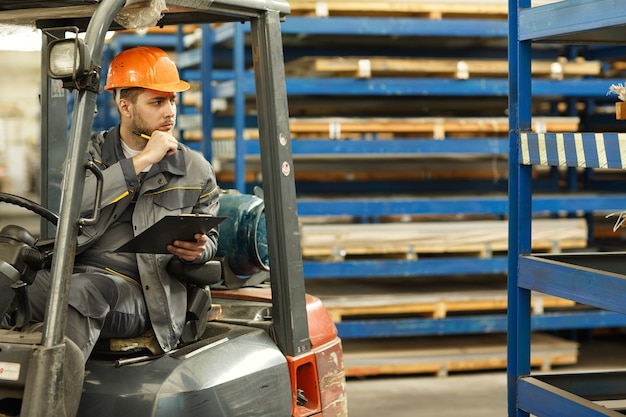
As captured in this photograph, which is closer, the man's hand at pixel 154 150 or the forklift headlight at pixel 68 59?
the forklift headlight at pixel 68 59

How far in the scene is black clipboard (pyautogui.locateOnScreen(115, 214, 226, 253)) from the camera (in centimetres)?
321

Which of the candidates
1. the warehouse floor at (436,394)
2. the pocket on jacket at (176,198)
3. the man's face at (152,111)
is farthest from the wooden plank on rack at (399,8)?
the pocket on jacket at (176,198)

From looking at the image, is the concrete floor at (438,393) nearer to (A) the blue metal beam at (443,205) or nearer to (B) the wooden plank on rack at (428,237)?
(B) the wooden plank on rack at (428,237)

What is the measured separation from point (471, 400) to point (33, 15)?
4.82 metres

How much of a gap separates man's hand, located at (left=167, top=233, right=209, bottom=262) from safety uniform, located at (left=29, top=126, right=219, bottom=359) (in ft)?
0.33

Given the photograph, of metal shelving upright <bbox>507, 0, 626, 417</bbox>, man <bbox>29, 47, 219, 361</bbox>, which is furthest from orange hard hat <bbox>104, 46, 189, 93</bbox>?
metal shelving upright <bbox>507, 0, 626, 417</bbox>

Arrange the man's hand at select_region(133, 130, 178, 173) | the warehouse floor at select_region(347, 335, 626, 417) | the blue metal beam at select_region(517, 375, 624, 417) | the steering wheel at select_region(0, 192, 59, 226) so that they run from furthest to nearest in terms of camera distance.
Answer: the warehouse floor at select_region(347, 335, 626, 417)
the blue metal beam at select_region(517, 375, 624, 417)
the man's hand at select_region(133, 130, 178, 173)
the steering wheel at select_region(0, 192, 59, 226)

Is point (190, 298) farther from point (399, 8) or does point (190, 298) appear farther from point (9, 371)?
point (399, 8)

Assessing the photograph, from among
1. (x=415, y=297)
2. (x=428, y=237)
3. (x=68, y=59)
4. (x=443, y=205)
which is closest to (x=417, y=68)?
(x=443, y=205)

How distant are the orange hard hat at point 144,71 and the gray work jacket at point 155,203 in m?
0.24

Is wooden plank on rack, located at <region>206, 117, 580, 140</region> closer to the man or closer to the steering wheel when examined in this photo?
the man

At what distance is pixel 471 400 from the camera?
7.18 meters

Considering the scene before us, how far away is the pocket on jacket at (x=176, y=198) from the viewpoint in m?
3.60

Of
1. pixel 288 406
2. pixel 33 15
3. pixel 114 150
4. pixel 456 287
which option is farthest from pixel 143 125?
pixel 456 287
